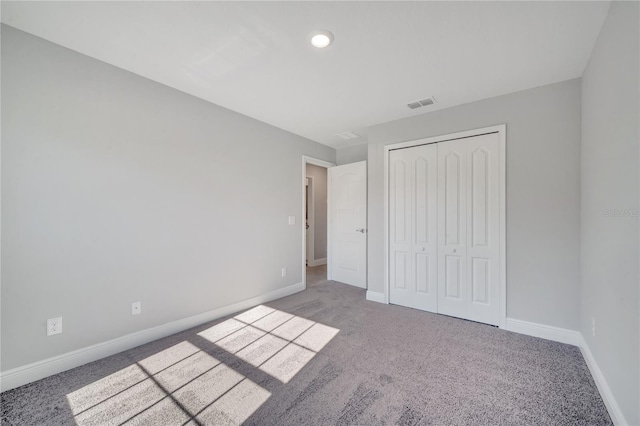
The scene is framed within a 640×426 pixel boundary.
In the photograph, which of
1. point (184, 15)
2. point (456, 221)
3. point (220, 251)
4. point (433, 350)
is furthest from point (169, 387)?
point (456, 221)

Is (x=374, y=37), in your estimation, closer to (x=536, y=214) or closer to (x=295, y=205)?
(x=536, y=214)

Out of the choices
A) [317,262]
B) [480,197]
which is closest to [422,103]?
[480,197]

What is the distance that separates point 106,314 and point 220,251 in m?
1.18

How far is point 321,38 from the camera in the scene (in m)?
1.92

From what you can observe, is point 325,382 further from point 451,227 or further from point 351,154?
point 351,154

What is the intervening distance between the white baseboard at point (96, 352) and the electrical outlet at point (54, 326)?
0.65 ft

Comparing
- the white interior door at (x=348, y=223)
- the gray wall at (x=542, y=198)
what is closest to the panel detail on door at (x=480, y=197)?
the gray wall at (x=542, y=198)

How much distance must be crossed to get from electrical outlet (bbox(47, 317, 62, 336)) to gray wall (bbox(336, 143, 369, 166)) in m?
4.33

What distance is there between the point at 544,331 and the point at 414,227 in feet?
5.38

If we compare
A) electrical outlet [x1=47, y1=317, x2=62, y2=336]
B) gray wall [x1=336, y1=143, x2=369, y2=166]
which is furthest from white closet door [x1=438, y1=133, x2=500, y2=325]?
electrical outlet [x1=47, y1=317, x2=62, y2=336]

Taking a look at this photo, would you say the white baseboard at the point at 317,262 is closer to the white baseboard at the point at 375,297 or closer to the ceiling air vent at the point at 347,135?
the white baseboard at the point at 375,297

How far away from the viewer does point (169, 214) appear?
8.86 feet

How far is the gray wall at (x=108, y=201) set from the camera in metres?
1.89

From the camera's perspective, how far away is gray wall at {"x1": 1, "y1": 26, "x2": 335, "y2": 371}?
1.89 m
